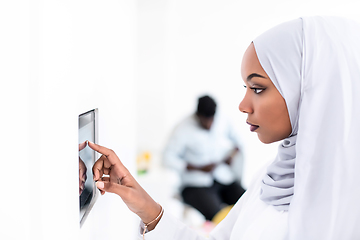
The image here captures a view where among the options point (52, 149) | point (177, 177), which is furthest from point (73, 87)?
point (177, 177)

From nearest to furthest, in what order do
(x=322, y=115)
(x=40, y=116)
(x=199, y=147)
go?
(x=40, y=116), (x=322, y=115), (x=199, y=147)

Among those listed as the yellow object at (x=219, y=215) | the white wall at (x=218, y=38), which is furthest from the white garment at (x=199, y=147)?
the white wall at (x=218, y=38)

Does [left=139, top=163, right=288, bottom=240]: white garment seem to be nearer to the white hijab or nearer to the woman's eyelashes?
the white hijab

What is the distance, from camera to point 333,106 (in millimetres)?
765

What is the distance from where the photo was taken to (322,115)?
78 centimetres

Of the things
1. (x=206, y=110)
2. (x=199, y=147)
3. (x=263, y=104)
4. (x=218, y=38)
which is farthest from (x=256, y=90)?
(x=218, y=38)

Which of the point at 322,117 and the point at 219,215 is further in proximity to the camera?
→ the point at 219,215

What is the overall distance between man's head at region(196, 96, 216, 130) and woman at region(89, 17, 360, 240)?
2.14 meters

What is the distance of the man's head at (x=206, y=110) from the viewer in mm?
3051

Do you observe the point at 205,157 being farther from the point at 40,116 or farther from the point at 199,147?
the point at 40,116

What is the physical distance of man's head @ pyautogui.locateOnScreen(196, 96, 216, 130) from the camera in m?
3.05

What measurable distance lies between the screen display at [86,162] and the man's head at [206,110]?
200 centimetres

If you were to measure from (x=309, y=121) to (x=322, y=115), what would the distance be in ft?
0.10

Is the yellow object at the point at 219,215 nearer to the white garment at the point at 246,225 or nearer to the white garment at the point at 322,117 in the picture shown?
the white garment at the point at 246,225
